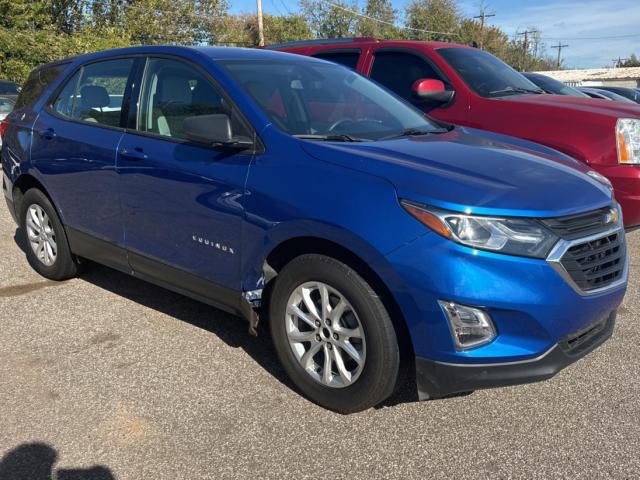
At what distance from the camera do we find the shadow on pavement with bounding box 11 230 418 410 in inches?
133

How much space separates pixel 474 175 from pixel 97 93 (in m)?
2.90

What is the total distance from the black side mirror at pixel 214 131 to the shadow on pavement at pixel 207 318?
1018mm

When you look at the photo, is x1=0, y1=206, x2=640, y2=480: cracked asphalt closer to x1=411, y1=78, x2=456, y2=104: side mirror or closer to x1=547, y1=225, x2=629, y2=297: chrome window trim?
x1=547, y1=225, x2=629, y2=297: chrome window trim

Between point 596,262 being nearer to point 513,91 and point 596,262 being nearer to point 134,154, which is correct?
point 134,154

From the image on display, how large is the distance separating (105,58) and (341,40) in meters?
3.11

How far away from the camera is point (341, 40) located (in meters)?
6.80

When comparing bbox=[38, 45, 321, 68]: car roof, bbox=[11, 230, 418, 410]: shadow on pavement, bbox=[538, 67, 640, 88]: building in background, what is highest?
bbox=[38, 45, 321, 68]: car roof

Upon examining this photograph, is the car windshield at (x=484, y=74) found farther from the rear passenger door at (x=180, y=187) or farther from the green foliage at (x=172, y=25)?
the green foliage at (x=172, y=25)

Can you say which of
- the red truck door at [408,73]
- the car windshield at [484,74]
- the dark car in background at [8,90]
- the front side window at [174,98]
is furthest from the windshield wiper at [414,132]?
the dark car in background at [8,90]

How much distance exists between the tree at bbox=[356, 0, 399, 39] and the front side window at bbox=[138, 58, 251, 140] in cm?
4980

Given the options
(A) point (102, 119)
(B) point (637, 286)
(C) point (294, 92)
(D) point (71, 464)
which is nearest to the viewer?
(D) point (71, 464)

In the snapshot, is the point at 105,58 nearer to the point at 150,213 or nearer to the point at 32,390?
the point at 150,213

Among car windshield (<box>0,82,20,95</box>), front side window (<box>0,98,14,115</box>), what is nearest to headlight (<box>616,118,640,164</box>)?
front side window (<box>0,98,14,115</box>)

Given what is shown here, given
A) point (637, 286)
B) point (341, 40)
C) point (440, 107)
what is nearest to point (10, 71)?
point (341, 40)
